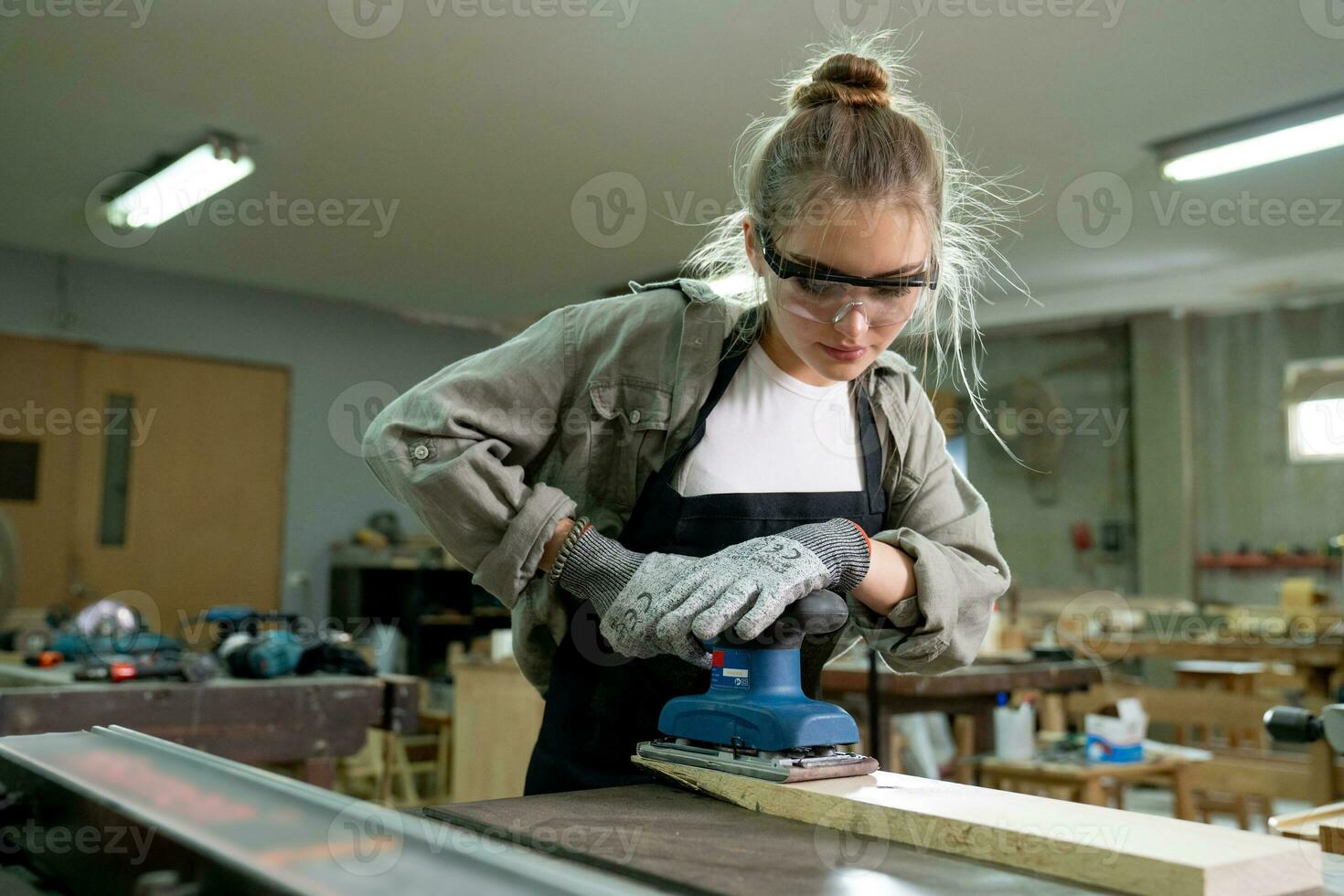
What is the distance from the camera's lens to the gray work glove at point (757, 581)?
36.2 inches

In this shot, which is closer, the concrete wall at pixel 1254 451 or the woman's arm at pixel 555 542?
the woman's arm at pixel 555 542

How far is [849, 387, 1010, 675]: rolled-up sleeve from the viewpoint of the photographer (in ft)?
3.59

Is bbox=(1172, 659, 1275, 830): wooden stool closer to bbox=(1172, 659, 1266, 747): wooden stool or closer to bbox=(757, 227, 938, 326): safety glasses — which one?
bbox=(1172, 659, 1266, 747): wooden stool

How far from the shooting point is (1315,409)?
5.99 metres

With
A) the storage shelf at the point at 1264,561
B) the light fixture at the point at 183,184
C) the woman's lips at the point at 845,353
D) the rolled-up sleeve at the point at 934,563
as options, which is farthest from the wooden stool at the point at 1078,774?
the light fixture at the point at 183,184

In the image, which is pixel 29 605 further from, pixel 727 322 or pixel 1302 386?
pixel 1302 386

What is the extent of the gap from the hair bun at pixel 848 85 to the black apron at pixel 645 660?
299 millimetres

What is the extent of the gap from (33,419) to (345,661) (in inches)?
180

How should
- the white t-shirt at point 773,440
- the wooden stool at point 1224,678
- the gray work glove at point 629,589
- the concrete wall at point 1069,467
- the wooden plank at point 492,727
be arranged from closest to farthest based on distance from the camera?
the gray work glove at point 629,589 < the white t-shirt at point 773,440 < the wooden plank at point 492,727 < the wooden stool at point 1224,678 < the concrete wall at point 1069,467

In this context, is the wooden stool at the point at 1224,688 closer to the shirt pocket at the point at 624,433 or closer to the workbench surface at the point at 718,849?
the shirt pocket at the point at 624,433

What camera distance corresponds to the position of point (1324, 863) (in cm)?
82

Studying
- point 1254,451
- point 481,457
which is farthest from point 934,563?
point 1254,451

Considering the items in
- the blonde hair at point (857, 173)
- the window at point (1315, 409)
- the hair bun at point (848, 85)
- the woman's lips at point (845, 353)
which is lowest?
the woman's lips at point (845, 353)

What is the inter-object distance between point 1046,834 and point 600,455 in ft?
2.06
